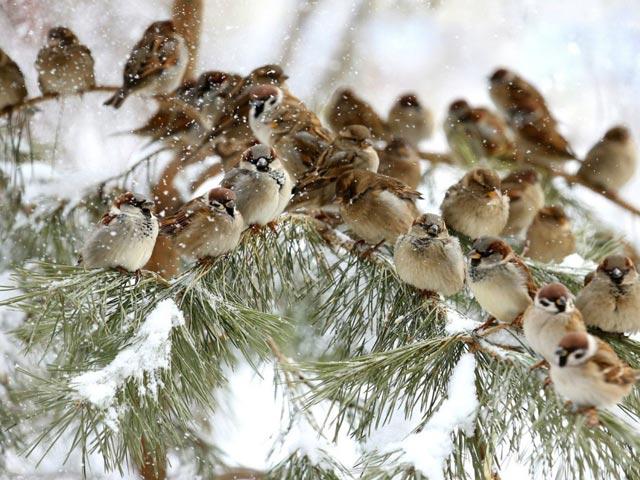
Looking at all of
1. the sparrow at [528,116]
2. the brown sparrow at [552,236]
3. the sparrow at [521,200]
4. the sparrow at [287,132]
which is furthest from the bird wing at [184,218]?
the sparrow at [528,116]

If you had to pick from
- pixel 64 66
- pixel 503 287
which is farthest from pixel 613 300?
pixel 64 66

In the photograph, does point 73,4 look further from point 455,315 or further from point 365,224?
point 455,315

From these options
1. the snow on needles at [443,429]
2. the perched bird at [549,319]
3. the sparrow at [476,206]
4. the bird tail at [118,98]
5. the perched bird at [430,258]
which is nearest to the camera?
the snow on needles at [443,429]

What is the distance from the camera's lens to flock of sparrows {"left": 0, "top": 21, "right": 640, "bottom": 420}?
2.19 meters

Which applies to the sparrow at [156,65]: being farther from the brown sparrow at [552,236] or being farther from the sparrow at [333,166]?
the brown sparrow at [552,236]

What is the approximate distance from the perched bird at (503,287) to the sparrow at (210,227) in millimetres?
655

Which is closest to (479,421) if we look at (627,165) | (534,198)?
(534,198)

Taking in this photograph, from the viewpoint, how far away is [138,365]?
166 centimetres

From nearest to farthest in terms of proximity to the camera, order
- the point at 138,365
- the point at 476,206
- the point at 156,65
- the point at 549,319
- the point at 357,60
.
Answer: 1. the point at 138,365
2. the point at 549,319
3. the point at 476,206
4. the point at 156,65
5. the point at 357,60

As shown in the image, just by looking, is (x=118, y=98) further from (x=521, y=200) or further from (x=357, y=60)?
(x=357, y=60)

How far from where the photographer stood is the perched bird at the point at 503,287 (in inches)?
86.3

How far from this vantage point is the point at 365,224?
2.72 m

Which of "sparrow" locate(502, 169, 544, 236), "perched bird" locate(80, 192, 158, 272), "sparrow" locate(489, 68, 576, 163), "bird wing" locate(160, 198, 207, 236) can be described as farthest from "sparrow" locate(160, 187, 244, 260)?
"sparrow" locate(489, 68, 576, 163)

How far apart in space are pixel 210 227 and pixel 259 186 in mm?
305
